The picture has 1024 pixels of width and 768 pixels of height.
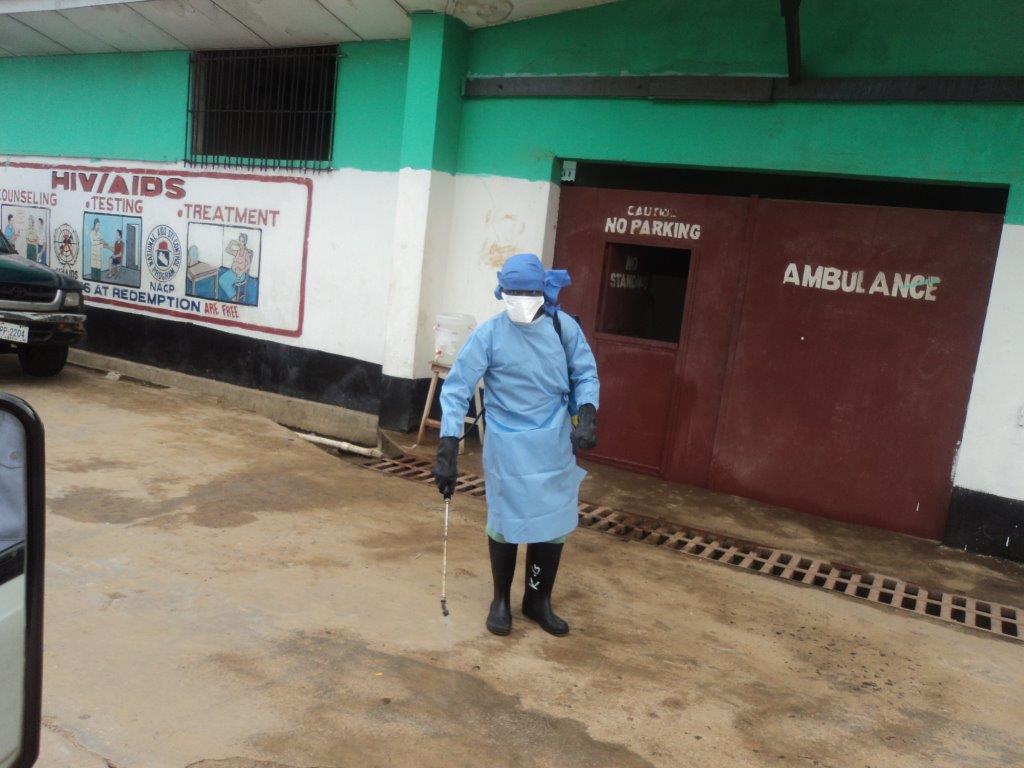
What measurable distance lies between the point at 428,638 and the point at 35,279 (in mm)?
6317

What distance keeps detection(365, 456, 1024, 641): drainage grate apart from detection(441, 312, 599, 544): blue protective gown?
5.79 ft

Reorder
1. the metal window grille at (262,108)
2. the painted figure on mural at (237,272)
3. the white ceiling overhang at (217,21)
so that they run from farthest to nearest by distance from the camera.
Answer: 1. the painted figure on mural at (237,272)
2. the metal window grille at (262,108)
3. the white ceiling overhang at (217,21)

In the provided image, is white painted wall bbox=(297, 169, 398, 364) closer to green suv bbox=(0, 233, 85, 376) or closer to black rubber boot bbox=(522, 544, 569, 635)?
green suv bbox=(0, 233, 85, 376)

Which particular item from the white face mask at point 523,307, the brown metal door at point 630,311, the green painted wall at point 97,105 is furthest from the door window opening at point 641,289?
the green painted wall at point 97,105

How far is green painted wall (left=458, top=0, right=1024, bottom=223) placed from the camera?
18.0 feet

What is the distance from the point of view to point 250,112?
886cm

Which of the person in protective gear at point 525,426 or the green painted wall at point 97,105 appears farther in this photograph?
the green painted wall at point 97,105

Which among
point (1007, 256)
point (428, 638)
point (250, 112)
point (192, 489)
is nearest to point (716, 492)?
point (1007, 256)

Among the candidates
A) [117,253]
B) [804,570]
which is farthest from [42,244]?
[804,570]

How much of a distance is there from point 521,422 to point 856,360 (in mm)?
3300

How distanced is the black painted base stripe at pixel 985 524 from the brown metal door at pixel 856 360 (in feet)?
0.47

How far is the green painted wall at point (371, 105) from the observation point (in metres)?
7.79

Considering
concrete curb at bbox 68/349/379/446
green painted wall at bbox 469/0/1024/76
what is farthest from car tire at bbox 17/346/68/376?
green painted wall at bbox 469/0/1024/76

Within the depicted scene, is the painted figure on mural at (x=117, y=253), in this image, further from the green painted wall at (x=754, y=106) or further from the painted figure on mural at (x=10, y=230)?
the green painted wall at (x=754, y=106)
